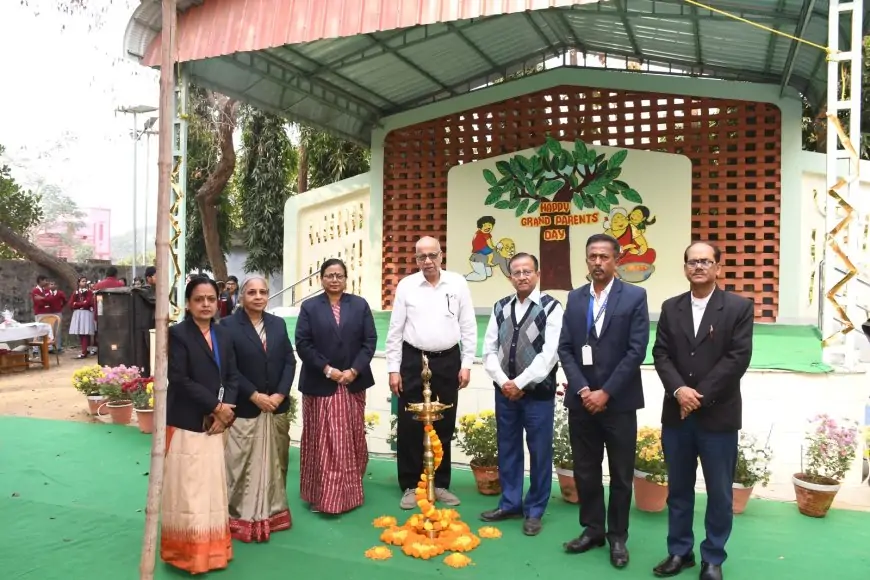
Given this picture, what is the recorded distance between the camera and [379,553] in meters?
3.16

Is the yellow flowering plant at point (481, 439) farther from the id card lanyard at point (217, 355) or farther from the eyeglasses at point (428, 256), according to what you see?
the id card lanyard at point (217, 355)

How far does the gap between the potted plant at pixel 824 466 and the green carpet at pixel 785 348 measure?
0.44 meters

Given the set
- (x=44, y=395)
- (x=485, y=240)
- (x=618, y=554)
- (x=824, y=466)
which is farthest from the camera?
(x=485, y=240)

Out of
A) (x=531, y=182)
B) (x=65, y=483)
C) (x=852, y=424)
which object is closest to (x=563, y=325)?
(x=852, y=424)

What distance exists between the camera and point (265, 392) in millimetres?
3465

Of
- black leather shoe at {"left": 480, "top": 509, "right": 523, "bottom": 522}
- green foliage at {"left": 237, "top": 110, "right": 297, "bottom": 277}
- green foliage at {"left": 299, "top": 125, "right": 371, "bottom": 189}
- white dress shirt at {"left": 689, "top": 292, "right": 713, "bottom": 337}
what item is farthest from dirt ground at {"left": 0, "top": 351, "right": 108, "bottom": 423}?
green foliage at {"left": 299, "top": 125, "right": 371, "bottom": 189}

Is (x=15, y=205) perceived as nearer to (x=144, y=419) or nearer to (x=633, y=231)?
Answer: (x=144, y=419)

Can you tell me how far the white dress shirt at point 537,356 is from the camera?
3.41 m

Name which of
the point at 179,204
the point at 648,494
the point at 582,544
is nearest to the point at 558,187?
the point at 179,204

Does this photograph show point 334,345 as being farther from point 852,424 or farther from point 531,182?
point 531,182

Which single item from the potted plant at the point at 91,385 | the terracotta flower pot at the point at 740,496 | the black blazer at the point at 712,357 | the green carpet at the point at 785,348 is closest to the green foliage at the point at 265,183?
the green carpet at the point at 785,348

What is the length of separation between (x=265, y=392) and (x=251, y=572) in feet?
2.77

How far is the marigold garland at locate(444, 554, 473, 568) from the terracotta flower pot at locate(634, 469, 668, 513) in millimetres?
1207

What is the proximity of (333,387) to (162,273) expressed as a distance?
6.28 ft
